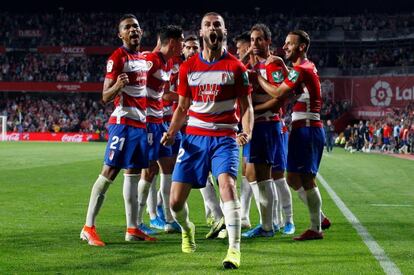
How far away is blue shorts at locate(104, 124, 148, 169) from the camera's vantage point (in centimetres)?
795

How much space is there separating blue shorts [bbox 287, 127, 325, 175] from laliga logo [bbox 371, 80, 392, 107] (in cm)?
4372

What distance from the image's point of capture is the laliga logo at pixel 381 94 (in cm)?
5088

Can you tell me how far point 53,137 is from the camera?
173ft

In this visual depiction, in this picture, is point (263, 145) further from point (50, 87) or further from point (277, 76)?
point (50, 87)

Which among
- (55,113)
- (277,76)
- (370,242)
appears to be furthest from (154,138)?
(55,113)

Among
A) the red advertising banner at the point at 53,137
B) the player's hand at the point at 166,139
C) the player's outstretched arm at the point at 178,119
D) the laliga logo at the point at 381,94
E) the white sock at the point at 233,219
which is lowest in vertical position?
the red advertising banner at the point at 53,137

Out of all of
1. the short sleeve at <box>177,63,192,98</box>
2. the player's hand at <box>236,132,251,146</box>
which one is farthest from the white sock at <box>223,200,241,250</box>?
the short sleeve at <box>177,63,192,98</box>

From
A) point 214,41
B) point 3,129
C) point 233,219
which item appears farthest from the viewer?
point 3,129

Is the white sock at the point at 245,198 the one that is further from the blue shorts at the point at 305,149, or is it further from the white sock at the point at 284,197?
the blue shorts at the point at 305,149

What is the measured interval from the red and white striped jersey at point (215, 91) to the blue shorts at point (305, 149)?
1720mm

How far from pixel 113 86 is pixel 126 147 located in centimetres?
73

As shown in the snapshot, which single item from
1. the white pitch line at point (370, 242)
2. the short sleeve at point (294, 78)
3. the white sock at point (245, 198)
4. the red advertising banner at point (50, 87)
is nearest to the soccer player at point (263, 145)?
the short sleeve at point (294, 78)

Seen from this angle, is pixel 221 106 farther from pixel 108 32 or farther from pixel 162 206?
pixel 108 32

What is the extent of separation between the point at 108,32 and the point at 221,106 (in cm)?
5784
